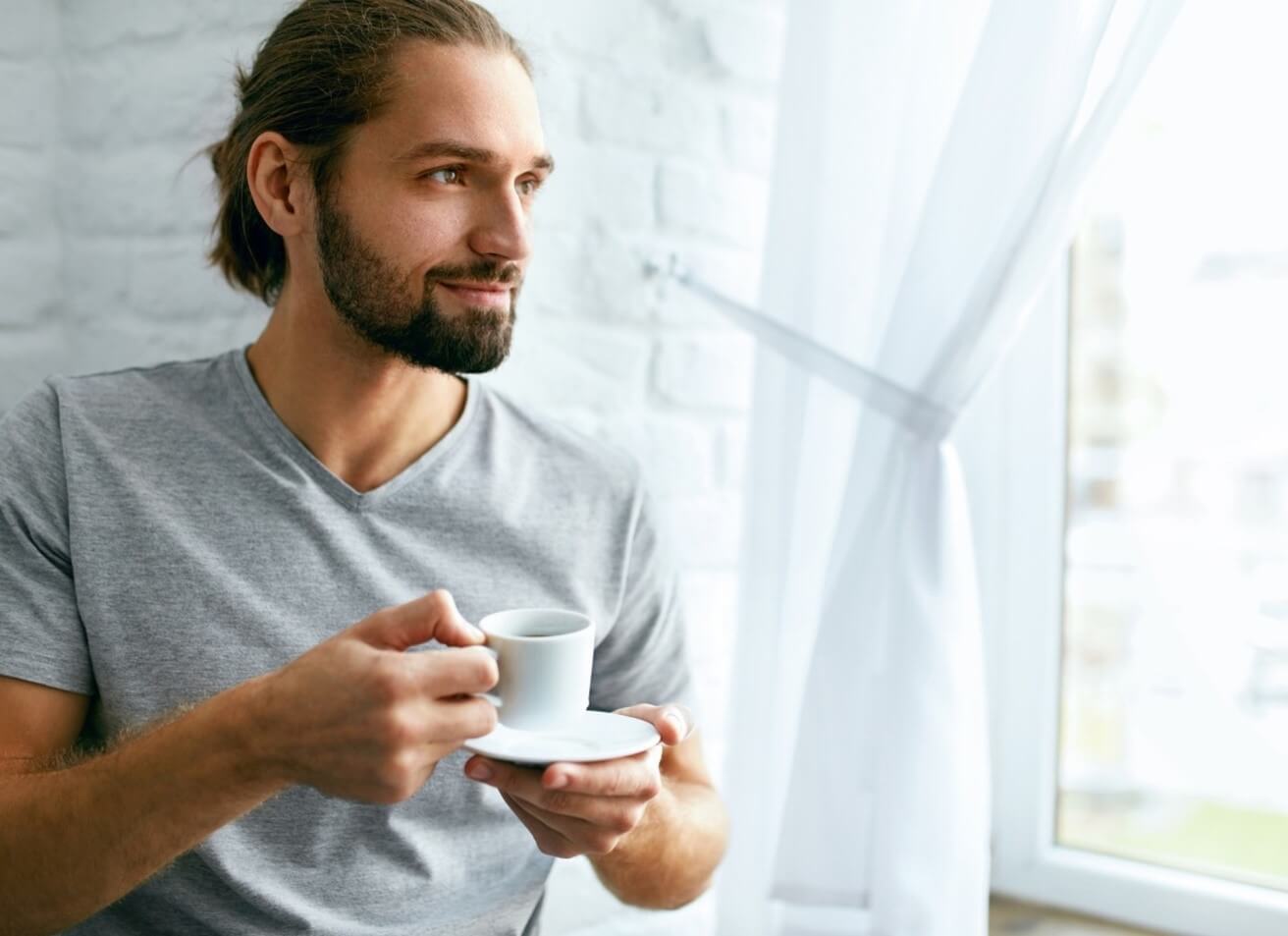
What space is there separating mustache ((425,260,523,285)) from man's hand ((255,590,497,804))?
0.46 metres

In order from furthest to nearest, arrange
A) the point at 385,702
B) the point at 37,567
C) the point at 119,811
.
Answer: the point at 37,567
the point at 119,811
the point at 385,702

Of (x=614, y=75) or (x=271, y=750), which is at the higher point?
(x=614, y=75)

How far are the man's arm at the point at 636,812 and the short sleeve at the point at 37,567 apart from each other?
0.43 meters

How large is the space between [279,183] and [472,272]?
0.24m

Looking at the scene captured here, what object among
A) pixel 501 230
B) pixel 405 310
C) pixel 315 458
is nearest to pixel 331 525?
pixel 315 458

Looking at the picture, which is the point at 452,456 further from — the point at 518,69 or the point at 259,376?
the point at 518,69

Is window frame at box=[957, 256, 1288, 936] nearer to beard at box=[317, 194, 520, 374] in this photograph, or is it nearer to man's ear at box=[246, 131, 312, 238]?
beard at box=[317, 194, 520, 374]

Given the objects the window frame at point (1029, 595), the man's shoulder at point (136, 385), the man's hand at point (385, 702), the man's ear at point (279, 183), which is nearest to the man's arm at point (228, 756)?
the man's hand at point (385, 702)

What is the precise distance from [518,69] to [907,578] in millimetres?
670

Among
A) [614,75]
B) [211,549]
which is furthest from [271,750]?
[614,75]

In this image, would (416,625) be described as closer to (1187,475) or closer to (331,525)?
(331,525)

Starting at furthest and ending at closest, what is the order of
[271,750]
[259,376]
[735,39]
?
[735,39], [259,376], [271,750]

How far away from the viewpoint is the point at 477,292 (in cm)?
121

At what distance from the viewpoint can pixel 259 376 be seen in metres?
1.28
